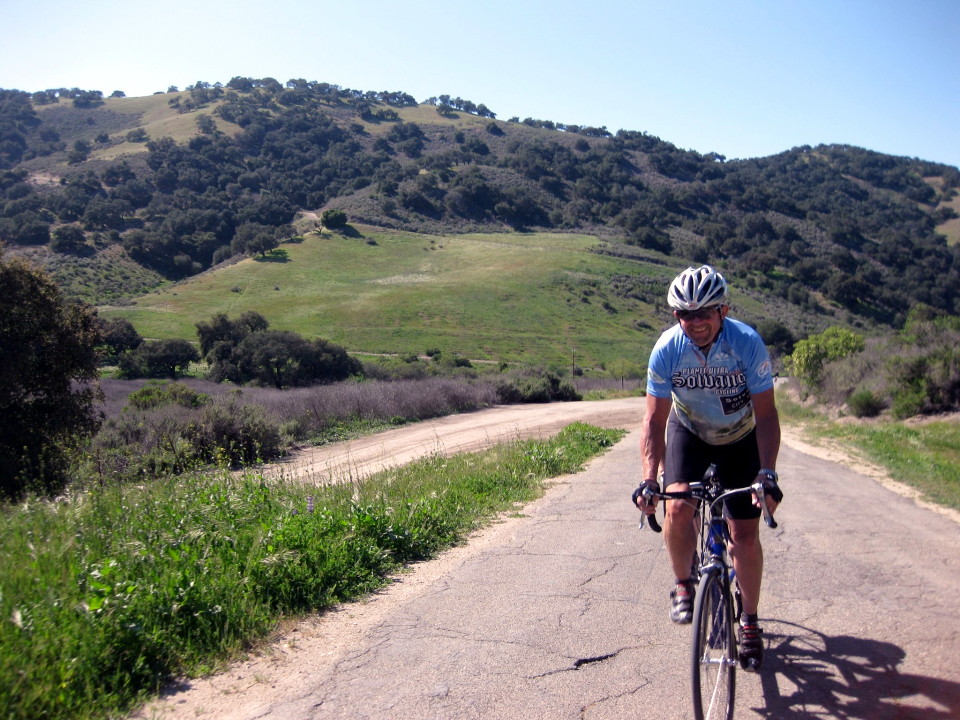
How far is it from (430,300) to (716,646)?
51.6 metres

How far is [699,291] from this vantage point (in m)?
3.41

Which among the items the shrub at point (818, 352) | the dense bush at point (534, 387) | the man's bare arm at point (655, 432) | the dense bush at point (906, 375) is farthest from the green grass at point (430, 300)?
the man's bare arm at point (655, 432)

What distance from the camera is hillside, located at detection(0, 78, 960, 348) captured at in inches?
2517

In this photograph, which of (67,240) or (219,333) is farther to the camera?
(67,240)

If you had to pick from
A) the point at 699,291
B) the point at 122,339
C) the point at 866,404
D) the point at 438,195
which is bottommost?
the point at 122,339

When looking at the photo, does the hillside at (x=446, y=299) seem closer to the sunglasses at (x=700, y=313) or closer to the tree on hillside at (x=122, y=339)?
the tree on hillside at (x=122, y=339)

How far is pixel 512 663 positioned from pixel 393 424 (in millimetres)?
18827

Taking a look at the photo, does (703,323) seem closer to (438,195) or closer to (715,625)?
(715,625)

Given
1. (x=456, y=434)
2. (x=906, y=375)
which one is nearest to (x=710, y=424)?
(x=456, y=434)

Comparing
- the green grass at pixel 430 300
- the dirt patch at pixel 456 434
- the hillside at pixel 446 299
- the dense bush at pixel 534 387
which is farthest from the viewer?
the hillside at pixel 446 299

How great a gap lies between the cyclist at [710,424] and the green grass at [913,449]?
232 inches

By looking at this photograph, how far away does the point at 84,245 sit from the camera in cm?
6212

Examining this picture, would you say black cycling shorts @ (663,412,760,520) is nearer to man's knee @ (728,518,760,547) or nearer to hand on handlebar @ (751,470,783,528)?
man's knee @ (728,518,760,547)

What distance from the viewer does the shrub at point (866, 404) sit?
19359mm
